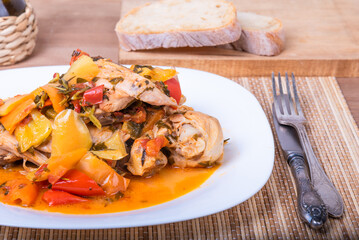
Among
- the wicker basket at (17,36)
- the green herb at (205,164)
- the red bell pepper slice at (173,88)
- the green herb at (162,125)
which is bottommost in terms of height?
the wicker basket at (17,36)

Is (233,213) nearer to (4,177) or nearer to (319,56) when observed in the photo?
(4,177)

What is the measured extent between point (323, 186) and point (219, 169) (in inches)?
25.4

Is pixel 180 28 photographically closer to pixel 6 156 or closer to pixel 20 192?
pixel 6 156

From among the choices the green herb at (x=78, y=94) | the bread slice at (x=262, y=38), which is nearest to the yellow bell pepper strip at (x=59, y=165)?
the green herb at (x=78, y=94)

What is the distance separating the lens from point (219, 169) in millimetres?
2775

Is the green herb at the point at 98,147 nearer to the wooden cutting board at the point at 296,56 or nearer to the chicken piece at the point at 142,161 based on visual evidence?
the chicken piece at the point at 142,161

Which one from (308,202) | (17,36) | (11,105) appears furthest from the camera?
(17,36)

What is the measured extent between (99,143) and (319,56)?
2447 millimetres

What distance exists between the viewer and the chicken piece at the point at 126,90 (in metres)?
2.67

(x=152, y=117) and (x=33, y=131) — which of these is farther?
(x=152, y=117)

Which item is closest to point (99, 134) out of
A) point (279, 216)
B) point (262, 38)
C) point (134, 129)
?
point (134, 129)

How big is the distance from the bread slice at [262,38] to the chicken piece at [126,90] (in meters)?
1.79

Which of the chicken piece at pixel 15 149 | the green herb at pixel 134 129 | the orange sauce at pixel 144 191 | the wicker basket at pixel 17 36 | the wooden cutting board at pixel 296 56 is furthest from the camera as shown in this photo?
the wooden cutting board at pixel 296 56

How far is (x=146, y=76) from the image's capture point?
9.43 feet
